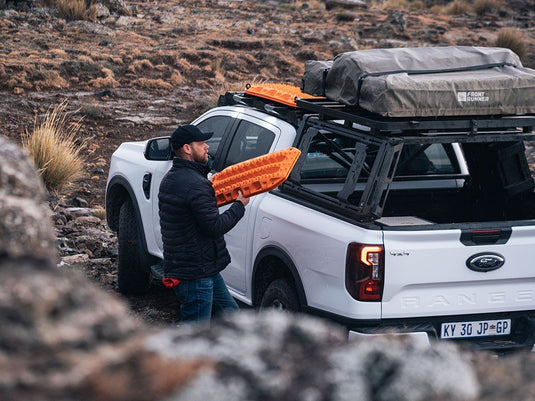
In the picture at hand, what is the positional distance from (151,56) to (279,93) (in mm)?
15925

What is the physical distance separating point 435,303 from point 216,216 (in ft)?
4.67

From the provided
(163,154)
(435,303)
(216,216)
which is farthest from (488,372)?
(163,154)

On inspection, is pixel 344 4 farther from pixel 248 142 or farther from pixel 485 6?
pixel 248 142

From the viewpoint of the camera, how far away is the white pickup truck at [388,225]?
4734mm

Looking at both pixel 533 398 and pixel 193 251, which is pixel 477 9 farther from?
pixel 533 398

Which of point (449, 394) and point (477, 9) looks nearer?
point (449, 394)

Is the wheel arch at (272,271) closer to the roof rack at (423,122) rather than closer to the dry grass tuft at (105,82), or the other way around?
the roof rack at (423,122)

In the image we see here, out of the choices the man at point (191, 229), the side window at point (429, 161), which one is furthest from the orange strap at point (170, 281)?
the side window at point (429, 161)

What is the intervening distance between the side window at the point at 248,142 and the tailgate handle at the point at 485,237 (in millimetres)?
1668

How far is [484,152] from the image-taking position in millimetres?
6383

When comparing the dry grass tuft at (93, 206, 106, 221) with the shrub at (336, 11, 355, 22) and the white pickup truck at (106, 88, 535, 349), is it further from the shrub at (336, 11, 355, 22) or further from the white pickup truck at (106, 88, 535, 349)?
the shrub at (336, 11, 355, 22)

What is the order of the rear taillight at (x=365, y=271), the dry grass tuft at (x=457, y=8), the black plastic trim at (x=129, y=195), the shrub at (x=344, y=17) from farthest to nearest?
the dry grass tuft at (x=457, y=8)
the shrub at (x=344, y=17)
the black plastic trim at (x=129, y=195)
the rear taillight at (x=365, y=271)

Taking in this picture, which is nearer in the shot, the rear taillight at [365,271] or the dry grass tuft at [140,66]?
the rear taillight at [365,271]

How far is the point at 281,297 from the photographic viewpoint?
211 inches
